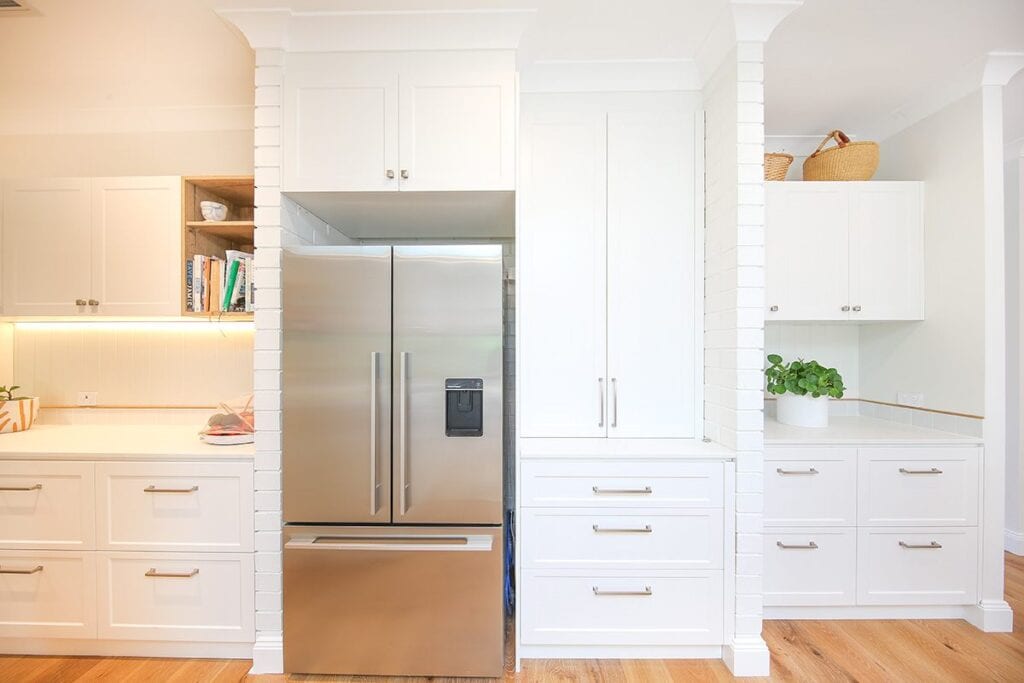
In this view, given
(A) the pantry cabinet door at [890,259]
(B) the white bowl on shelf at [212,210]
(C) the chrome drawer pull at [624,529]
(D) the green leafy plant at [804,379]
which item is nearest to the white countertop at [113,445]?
(B) the white bowl on shelf at [212,210]

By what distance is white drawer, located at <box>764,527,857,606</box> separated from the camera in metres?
2.27

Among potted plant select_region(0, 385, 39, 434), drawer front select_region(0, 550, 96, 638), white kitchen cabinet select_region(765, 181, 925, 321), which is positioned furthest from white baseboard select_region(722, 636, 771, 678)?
potted plant select_region(0, 385, 39, 434)

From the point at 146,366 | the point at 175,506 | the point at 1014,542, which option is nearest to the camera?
the point at 175,506

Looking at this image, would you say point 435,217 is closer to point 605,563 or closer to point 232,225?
point 232,225

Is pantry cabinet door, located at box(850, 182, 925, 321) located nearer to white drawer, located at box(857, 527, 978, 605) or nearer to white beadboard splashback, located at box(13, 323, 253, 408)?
white drawer, located at box(857, 527, 978, 605)

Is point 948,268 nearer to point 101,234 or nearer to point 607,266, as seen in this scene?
point 607,266

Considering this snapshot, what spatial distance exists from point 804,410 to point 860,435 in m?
0.26

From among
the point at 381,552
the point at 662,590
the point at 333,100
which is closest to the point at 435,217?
the point at 333,100

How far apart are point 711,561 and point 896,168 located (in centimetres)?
243

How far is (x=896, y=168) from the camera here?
275 centimetres

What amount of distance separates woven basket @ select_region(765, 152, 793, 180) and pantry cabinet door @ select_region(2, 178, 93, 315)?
343cm

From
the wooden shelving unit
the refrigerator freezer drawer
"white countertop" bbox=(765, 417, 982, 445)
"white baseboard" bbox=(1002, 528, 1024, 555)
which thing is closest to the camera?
the refrigerator freezer drawer

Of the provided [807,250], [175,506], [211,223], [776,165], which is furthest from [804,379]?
[211,223]

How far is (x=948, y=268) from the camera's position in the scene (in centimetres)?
242
